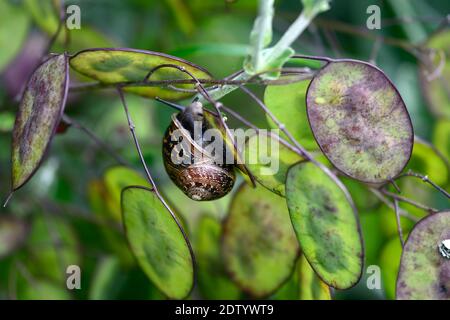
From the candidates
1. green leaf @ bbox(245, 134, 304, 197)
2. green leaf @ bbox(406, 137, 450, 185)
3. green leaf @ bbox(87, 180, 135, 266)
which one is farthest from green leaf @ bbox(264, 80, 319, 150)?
green leaf @ bbox(87, 180, 135, 266)

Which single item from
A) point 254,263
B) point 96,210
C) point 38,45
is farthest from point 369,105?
point 38,45

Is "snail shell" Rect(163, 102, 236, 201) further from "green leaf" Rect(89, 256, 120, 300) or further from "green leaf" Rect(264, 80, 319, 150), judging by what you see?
"green leaf" Rect(89, 256, 120, 300)

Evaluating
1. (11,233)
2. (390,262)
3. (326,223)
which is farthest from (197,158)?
(11,233)

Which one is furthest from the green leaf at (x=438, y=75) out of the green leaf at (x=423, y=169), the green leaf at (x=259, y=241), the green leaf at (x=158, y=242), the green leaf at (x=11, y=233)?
the green leaf at (x=11, y=233)
